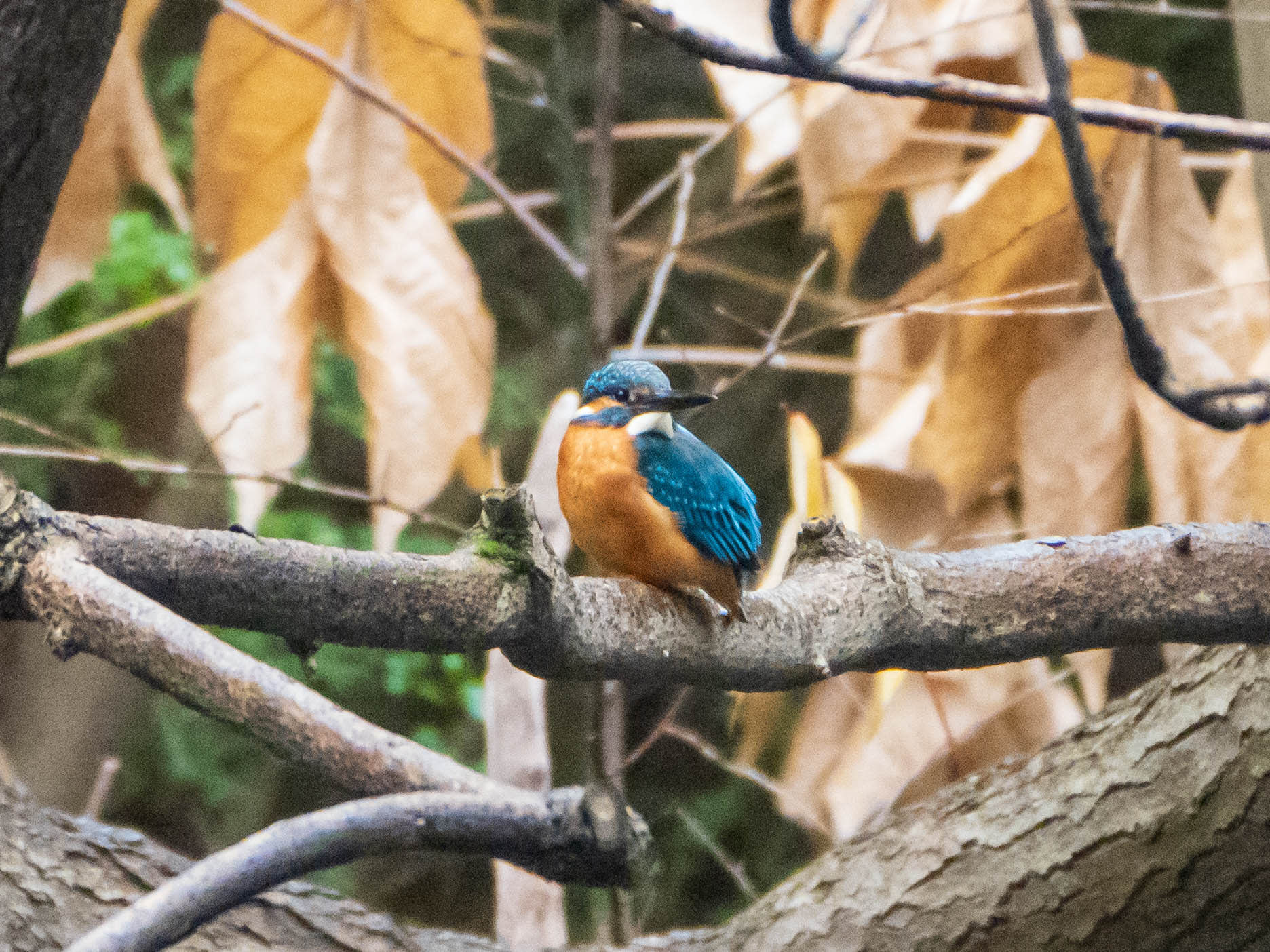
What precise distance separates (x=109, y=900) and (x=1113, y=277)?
91 centimetres

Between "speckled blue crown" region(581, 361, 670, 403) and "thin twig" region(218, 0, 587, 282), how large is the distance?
54cm

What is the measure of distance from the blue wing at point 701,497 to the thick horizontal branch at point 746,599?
0.13 feet

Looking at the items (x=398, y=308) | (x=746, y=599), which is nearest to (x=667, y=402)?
(x=746, y=599)

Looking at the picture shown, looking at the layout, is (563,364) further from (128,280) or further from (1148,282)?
(1148,282)

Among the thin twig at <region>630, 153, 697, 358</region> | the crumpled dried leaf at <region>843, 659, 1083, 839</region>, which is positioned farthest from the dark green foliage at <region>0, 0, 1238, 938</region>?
the crumpled dried leaf at <region>843, 659, 1083, 839</region>

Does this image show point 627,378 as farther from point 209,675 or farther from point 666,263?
point 666,263

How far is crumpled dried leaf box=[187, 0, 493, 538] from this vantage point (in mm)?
1273

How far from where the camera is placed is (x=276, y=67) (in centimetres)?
138

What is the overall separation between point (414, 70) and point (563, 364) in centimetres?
80

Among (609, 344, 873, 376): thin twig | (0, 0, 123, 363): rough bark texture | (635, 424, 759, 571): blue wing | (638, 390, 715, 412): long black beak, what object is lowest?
(635, 424, 759, 571): blue wing

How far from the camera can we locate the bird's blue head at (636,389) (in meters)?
0.82

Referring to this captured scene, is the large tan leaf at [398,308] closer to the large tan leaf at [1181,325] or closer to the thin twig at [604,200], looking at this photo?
the thin twig at [604,200]

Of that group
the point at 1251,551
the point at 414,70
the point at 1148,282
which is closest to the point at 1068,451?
the point at 1148,282

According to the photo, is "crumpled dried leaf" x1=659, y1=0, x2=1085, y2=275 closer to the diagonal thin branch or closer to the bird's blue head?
the bird's blue head
